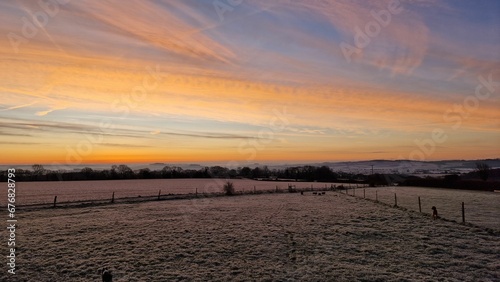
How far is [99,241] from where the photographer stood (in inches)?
793

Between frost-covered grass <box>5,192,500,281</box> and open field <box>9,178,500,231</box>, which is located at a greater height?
frost-covered grass <box>5,192,500,281</box>

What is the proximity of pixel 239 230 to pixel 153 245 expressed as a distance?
22.5 ft

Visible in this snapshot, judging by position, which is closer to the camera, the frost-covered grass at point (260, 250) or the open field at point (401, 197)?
the frost-covered grass at point (260, 250)

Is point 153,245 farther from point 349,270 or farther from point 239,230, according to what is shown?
point 349,270

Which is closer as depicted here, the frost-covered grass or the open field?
the frost-covered grass

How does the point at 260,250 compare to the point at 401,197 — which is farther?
the point at 401,197

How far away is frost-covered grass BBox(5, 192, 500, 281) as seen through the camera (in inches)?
529

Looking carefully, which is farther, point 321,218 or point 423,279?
point 321,218

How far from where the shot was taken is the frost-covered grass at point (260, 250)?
13.4 meters

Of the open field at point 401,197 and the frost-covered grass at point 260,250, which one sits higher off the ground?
the frost-covered grass at point 260,250

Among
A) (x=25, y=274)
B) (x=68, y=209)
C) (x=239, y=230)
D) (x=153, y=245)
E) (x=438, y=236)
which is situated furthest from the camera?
(x=68, y=209)

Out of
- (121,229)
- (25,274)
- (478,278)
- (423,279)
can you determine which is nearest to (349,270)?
(423,279)

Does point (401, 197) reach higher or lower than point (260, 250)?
lower

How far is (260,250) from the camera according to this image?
17.5 metres
